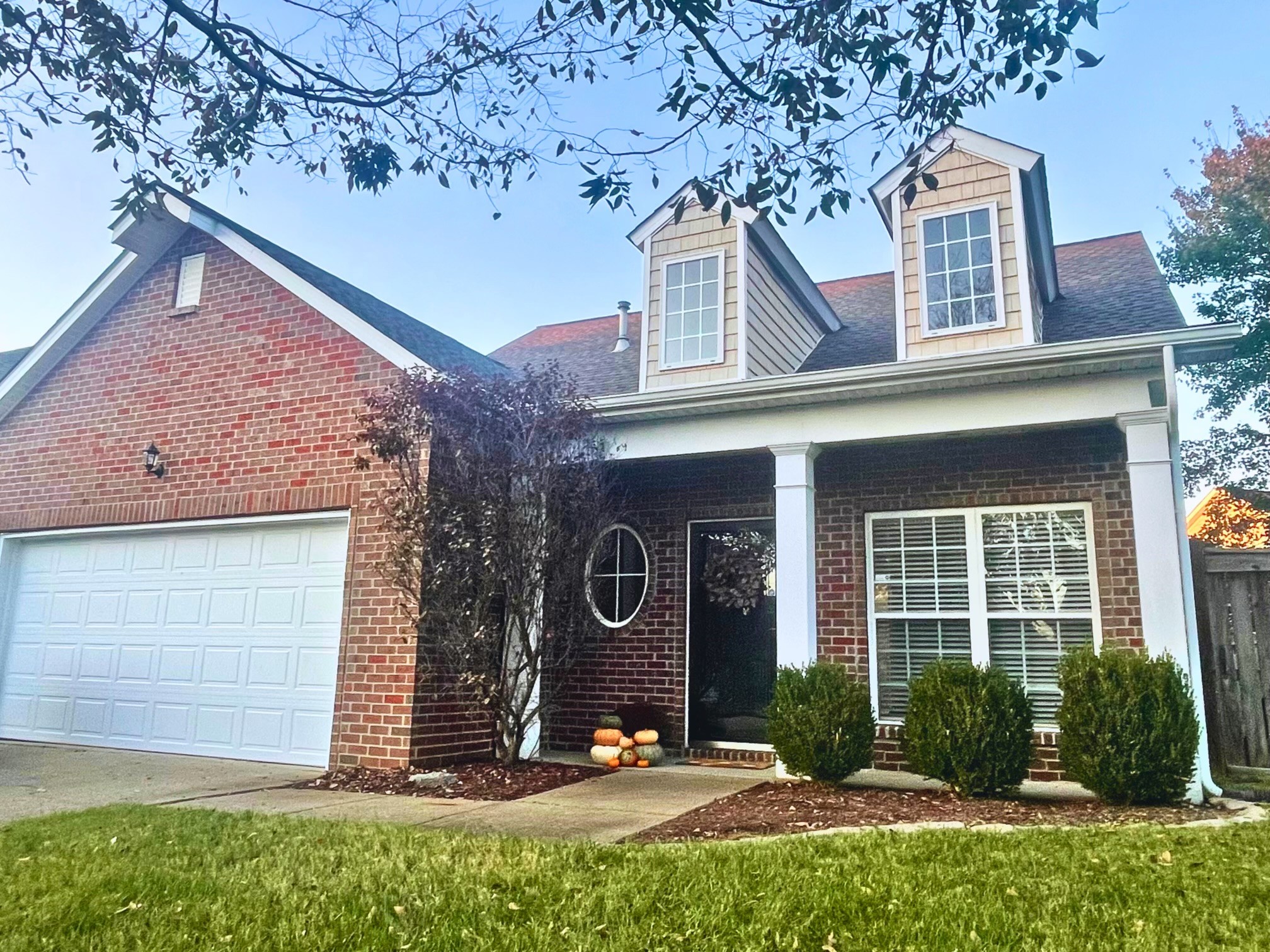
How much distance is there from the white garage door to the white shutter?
2.50 metres

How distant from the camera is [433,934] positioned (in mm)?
3352

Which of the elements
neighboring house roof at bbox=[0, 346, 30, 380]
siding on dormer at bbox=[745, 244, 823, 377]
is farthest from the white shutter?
siding on dormer at bbox=[745, 244, 823, 377]

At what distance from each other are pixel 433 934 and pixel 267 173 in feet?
14.7

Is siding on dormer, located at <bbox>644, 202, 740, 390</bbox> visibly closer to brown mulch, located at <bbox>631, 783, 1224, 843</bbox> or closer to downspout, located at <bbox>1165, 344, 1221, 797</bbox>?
downspout, located at <bbox>1165, 344, 1221, 797</bbox>

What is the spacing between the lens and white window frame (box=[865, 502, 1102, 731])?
7898mm

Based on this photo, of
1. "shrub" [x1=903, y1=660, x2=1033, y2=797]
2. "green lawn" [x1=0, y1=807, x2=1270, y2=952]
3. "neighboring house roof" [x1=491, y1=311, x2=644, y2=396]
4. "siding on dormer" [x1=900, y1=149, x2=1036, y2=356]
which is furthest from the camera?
"neighboring house roof" [x1=491, y1=311, x2=644, y2=396]

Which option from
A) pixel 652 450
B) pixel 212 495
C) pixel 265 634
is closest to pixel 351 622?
pixel 265 634

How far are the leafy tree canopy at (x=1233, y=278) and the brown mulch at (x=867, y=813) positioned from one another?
11.7 m

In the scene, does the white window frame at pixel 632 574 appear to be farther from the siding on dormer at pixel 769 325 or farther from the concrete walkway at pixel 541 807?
the concrete walkway at pixel 541 807

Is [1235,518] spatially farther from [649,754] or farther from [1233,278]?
[649,754]

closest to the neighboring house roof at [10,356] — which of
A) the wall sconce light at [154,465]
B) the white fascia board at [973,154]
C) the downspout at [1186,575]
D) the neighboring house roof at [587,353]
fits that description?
the wall sconce light at [154,465]

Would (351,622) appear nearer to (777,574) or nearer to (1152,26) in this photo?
(777,574)

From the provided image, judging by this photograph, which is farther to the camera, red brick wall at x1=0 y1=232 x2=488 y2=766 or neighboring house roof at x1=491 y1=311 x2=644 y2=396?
neighboring house roof at x1=491 y1=311 x2=644 y2=396

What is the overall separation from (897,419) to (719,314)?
2460 millimetres
